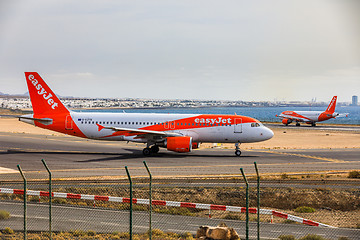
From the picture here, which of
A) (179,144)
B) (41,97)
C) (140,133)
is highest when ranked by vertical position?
(41,97)

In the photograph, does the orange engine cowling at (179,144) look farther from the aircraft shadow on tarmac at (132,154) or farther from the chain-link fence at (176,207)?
the chain-link fence at (176,207)

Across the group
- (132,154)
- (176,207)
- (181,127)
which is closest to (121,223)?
(176,207)

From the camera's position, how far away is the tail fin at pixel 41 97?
46.2m

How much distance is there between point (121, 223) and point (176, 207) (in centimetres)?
536

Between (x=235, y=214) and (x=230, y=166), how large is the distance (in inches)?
563

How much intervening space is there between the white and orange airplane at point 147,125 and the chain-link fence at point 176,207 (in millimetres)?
12138

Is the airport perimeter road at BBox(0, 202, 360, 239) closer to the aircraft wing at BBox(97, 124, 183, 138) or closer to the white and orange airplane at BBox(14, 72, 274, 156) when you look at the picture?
the aircraft wing at BBox(97, 124, 183, 138)

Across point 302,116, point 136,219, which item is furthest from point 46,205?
point 302,116

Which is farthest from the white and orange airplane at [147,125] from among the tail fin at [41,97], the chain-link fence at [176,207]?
the chain-link fence at [176,207]

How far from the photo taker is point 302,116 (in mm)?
106875

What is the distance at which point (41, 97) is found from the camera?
46.3m

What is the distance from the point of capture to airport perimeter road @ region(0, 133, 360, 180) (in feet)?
112

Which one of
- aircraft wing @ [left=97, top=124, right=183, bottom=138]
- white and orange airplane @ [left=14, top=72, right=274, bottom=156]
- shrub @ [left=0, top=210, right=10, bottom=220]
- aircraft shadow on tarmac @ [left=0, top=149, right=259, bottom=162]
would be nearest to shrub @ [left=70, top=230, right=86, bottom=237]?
shrub @ [left=0, top=210, right=10, bottom=220]

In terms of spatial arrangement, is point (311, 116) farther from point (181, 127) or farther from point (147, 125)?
point (147, 125)
